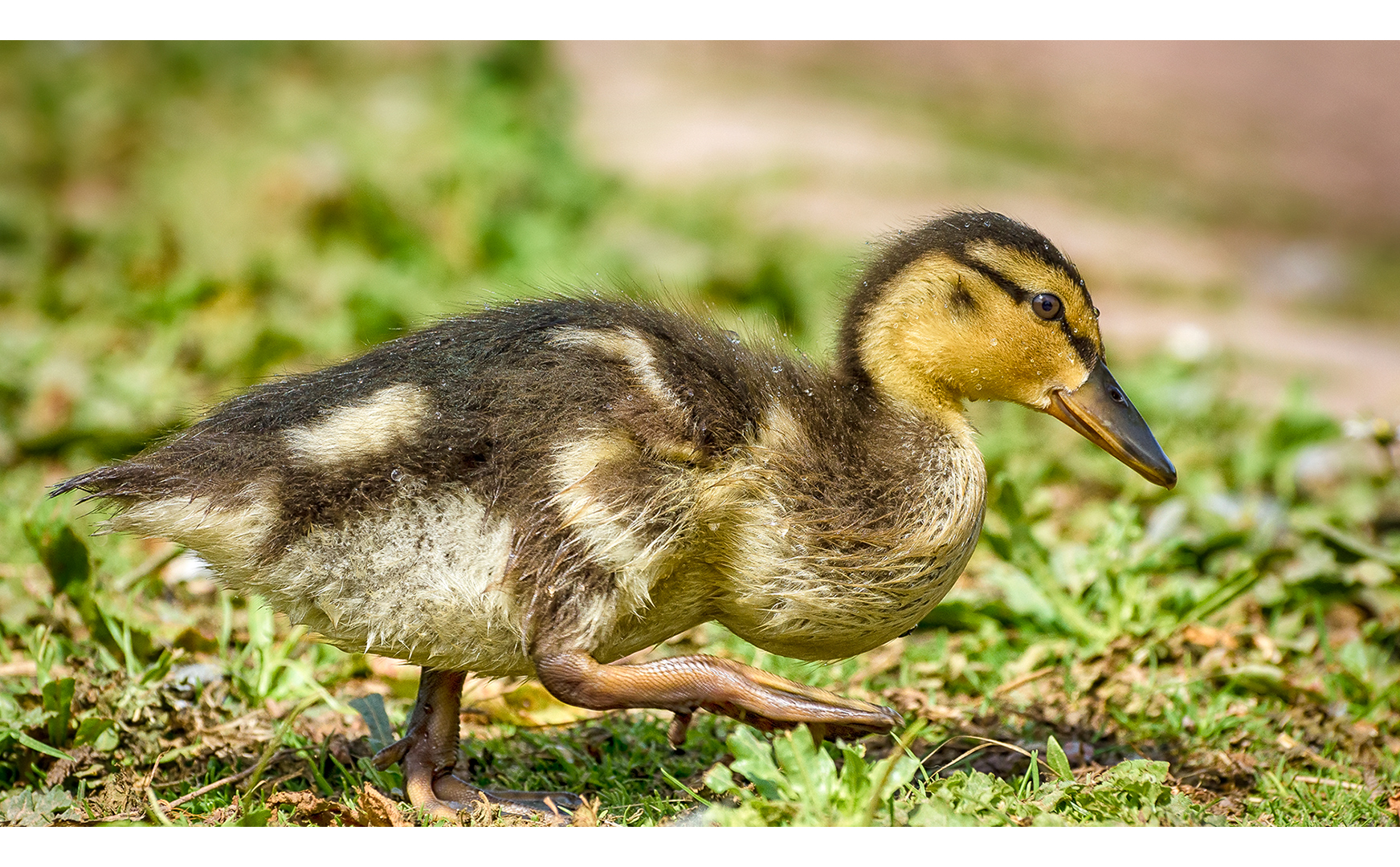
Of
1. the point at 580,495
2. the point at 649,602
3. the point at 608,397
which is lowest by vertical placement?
the point at 649,602

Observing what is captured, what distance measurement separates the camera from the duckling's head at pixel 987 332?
3193 millimetres

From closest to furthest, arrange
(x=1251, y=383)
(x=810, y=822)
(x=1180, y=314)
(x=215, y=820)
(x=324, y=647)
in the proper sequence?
1. (x=810, y=822)
2. (x=215, y=820)
3. (x=324, y=647)
4. (x=1251, y=383)
5. (x=1180, y=314)

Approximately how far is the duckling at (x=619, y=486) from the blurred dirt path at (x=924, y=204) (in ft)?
11.1

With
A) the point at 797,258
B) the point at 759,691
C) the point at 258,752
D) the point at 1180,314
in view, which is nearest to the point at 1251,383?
the point at 1180,314

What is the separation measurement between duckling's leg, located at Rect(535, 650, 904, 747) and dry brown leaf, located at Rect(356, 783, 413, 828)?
0.51 metres

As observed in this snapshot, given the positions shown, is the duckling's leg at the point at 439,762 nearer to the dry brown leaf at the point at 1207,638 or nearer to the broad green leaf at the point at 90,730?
the broad green leaf at the point at 90,730

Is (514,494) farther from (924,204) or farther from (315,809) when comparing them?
(924,204)

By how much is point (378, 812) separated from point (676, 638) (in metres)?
1.61

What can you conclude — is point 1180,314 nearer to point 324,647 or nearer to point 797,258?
point 797,258

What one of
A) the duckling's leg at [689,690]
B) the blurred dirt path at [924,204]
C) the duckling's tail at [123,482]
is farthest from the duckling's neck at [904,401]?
the blurred dirt path at [924,204]

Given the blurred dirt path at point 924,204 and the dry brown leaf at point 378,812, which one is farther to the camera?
the blurred dirt path at point 924,204

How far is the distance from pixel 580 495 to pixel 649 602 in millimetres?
323

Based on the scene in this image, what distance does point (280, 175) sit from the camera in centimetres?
761

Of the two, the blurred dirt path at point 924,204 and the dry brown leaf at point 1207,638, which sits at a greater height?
the blurred dirt path at point 924,204
